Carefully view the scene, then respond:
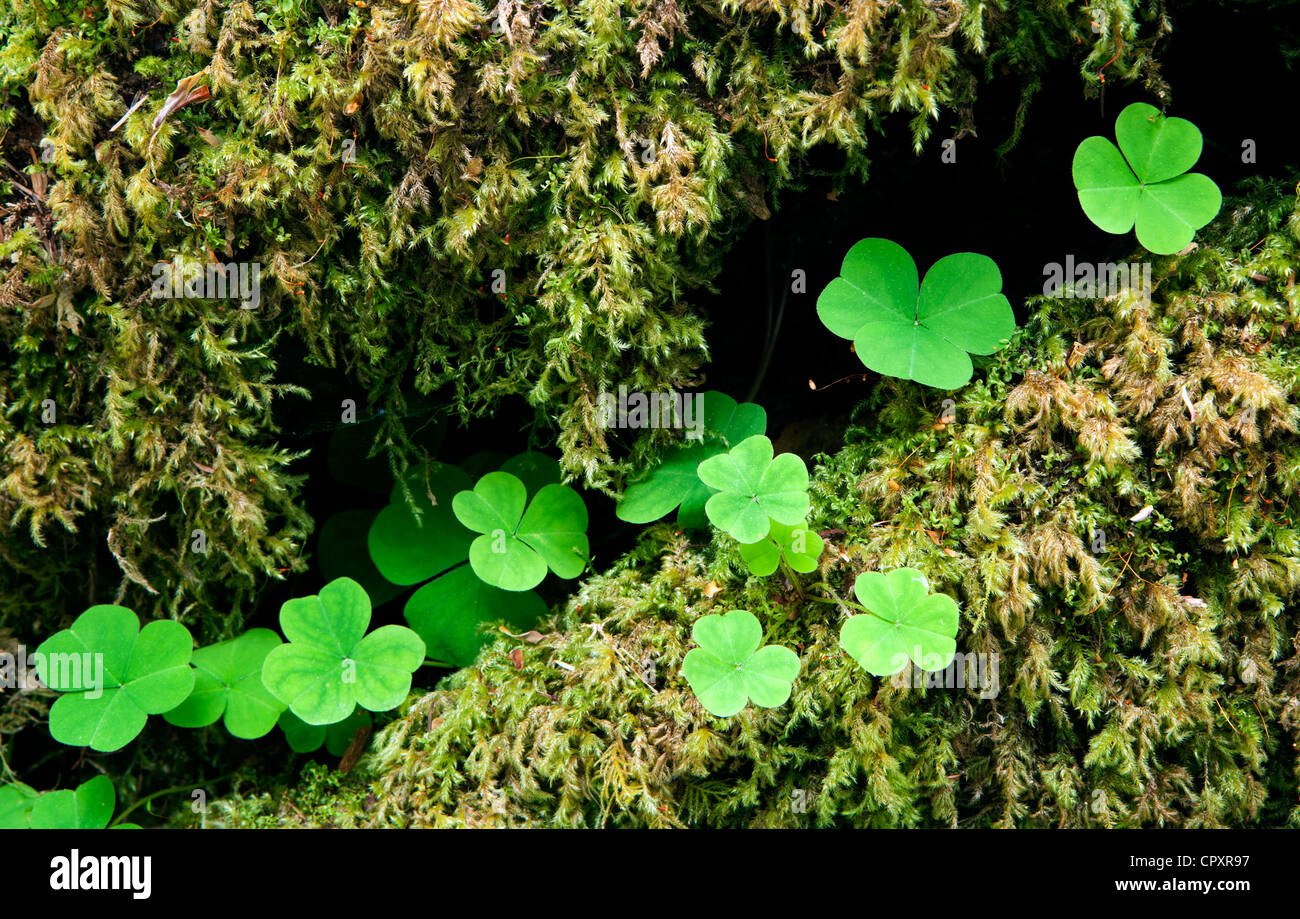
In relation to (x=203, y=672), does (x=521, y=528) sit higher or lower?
higher

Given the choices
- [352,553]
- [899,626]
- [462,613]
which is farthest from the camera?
[352,553]

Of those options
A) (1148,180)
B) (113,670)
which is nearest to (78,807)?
(113,670)

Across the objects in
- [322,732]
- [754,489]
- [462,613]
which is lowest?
[322,732]

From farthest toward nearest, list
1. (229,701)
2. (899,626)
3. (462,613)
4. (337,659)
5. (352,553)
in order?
(352,553)
(462,613)
(229,701)
(337,659)
(899,626)

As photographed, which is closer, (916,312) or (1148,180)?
(1148,180)

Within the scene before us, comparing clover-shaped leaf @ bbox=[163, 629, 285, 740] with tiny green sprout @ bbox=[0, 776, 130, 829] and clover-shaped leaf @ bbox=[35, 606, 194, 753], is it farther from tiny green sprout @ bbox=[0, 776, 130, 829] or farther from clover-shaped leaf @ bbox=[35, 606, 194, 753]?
tiny green sprout @ bbox=[0, 776, 130, 829]

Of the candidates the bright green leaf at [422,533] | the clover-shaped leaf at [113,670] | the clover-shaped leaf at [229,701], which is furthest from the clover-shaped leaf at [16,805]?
the bright green leaf at [422,533]

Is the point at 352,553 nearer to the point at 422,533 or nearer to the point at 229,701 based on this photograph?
the point at 422,533
